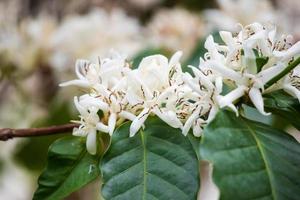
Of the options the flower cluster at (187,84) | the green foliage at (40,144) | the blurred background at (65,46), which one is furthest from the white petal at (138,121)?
the green foliage at (40,144)

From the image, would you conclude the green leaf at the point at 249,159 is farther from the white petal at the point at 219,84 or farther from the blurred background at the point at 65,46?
the blurred background at the point at 65,46

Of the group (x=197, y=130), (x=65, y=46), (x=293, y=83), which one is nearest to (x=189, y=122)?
(x=197, y=130)

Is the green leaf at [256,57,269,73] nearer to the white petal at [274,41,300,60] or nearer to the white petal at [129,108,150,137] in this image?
the white petal at [274,41,300,60]

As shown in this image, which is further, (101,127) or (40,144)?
(40,144)

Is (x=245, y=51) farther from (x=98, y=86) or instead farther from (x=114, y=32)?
(x=114, y=32)

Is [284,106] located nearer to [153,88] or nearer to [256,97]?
[256,97]

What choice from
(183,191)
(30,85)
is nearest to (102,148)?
(183,191)

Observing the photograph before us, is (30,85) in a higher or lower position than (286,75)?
lower
